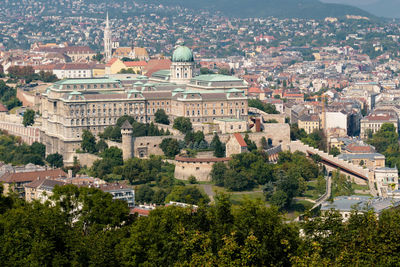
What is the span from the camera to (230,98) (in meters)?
91.3

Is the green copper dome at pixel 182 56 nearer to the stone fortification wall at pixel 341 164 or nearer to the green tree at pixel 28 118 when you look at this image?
the green tree at pixel 28 118

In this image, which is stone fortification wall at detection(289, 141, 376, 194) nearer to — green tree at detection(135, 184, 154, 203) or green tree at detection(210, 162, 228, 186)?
green tree at detection(210, 162, 228, 186)

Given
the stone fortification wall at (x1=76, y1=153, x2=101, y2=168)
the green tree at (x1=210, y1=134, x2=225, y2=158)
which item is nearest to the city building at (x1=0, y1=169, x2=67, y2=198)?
the stone fortification wall at (x1=76, y1=153, x2=101, y2=168)

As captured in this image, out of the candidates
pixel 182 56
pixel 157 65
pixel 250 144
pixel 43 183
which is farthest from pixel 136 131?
pixel 157 65

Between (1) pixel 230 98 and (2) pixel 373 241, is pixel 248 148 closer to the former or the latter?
(1) pixel 230 98

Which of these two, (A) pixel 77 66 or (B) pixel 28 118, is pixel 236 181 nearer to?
(B) pixel 28 118

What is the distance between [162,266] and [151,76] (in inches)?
2727

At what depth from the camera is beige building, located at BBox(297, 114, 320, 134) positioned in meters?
103

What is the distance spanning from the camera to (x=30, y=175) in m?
78.7

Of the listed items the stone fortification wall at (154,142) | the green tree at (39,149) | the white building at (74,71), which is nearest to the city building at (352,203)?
the stone fortification wall at (154,142)

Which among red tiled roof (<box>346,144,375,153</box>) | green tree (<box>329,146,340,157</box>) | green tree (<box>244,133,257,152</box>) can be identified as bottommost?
green tree (<box>329,146,340,157</box>)

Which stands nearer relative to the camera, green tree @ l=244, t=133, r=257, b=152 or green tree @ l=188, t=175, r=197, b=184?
green tree @ l=188, t=175, r=197, b=184

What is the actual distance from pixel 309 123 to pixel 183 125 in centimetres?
2170

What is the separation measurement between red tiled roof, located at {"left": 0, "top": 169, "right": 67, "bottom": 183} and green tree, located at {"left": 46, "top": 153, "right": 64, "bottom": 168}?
7276 millimetres
